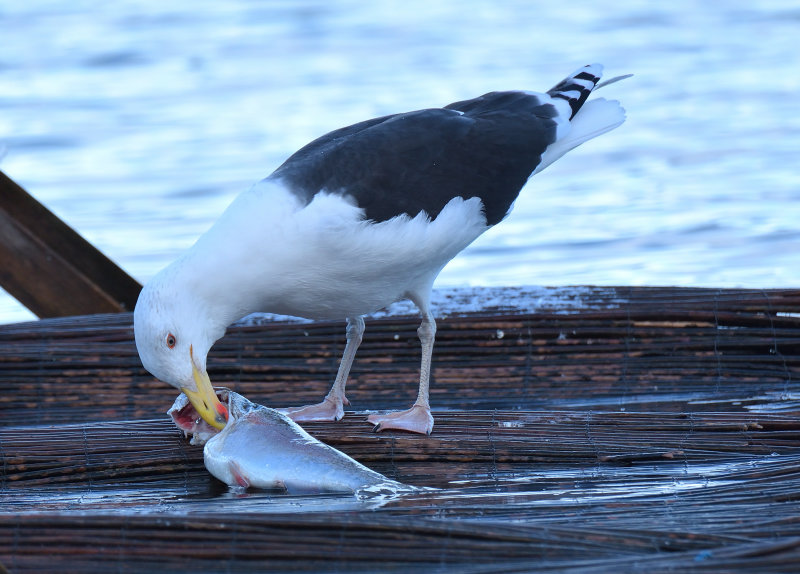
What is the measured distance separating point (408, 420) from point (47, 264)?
196 centimetres

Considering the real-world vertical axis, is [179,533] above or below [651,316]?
above

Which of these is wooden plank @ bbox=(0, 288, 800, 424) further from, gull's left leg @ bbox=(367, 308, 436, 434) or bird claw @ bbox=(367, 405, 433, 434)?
bird claw @ bbox=(367, 405, 433, 434)

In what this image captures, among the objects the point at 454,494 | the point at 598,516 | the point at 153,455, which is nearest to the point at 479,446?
the point at 454,494

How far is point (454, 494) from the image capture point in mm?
2945

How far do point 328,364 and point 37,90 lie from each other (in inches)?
245

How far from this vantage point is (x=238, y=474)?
3162 millimetres

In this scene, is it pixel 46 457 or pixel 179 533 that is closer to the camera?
A: pixel 179 533

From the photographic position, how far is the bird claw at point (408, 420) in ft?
11.5

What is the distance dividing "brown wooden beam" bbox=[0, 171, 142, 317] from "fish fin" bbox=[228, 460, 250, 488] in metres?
1.96

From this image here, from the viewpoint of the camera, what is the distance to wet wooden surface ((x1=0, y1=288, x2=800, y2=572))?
98.6 inches

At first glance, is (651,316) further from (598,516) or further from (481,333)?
(598,516)

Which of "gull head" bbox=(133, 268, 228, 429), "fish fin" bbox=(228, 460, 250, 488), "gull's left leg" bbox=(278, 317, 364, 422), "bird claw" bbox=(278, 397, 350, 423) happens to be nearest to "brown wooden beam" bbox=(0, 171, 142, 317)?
"gull's left leg" bbox=(278, 317, 364, 422)

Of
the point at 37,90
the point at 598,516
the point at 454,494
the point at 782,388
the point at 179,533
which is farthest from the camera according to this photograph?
the point at 37,90

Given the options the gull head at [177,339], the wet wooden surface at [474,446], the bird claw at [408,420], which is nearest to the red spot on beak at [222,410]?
the gull head at [177,339]
